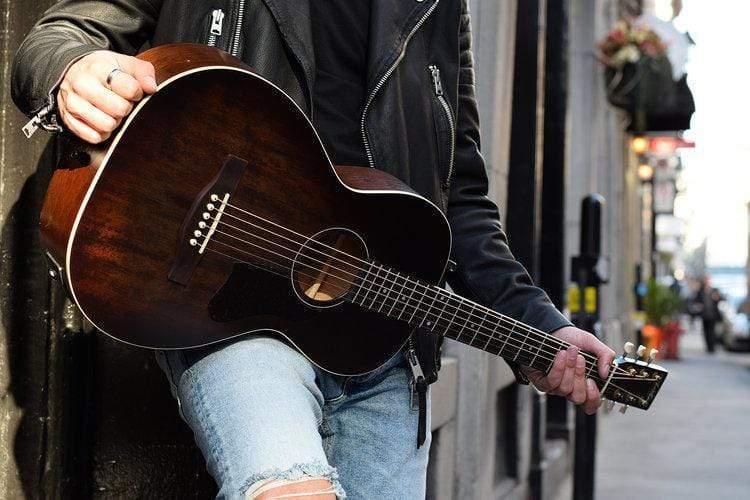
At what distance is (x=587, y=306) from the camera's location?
532 centimetres

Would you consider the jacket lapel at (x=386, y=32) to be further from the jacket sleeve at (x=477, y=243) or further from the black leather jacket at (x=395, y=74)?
the jacket sleeve at (x=477, y=243)

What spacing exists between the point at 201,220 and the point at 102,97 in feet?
0.91

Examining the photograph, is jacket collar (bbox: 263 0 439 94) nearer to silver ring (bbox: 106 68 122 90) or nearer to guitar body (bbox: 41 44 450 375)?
guitar body (bbox: 41 44 450 375)

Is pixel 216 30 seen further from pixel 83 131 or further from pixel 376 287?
pixel 376 287

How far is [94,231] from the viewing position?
157 centimetres

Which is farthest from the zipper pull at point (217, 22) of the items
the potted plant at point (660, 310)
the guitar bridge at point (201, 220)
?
the potted plant at point (660, 310)

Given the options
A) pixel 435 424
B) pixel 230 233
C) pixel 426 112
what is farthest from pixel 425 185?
pixel 435 424

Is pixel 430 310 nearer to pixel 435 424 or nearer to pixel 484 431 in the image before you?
pixel 435 424

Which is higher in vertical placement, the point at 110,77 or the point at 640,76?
the point at 110,77

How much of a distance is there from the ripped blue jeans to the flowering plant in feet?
30.7

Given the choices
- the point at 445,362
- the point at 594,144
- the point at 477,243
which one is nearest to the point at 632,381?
the point at 477,243

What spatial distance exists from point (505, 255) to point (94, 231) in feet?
3.41

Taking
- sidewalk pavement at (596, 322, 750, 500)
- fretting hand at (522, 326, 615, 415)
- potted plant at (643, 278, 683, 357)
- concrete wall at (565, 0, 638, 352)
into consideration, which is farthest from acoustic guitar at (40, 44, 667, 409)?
potted plant at (643, 278, 683, 357)

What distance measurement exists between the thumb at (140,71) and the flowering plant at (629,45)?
9829 mm
